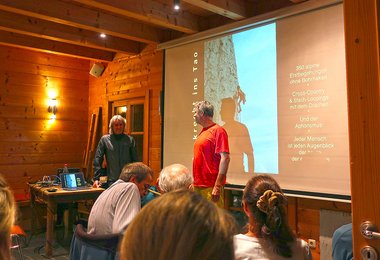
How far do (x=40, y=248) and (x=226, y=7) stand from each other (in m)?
3.53

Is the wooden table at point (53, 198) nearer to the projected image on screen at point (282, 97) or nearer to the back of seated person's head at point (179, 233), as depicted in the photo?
the projected image on screen at point (282, 97)

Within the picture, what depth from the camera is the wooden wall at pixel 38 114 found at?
5.20m

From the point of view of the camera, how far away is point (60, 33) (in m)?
4.50

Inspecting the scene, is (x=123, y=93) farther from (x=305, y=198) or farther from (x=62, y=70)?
(x=305, y=198)

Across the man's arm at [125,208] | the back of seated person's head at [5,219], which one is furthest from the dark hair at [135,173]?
the back of seated person's head at [5,219]

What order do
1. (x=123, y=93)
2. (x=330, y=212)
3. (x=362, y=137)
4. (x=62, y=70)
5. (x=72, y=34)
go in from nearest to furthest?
1. (x=362, y=137)
2. (x=330, y=212)
3. (x=72, y=34)
4. (x=123, y=93)
5. (x=62, y=70)

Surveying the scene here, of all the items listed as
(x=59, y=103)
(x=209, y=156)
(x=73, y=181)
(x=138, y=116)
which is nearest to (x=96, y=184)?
(x=73, y=181)

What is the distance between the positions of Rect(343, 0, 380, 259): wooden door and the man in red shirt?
1823 millimetres

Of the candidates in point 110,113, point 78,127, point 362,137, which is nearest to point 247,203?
point 362,137

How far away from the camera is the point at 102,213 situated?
6.01ft

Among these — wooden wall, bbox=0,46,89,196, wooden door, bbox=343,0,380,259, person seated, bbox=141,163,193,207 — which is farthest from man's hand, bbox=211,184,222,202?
wooden wall, bbox=0,46,89,196

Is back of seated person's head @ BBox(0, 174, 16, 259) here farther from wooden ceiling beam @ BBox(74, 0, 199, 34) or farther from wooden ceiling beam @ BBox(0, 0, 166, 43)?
wooden ceiling beam @ BBox(0, 0, 166, 43)

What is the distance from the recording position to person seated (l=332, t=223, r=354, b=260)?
1.51 meters

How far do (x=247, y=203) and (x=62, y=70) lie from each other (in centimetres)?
512
